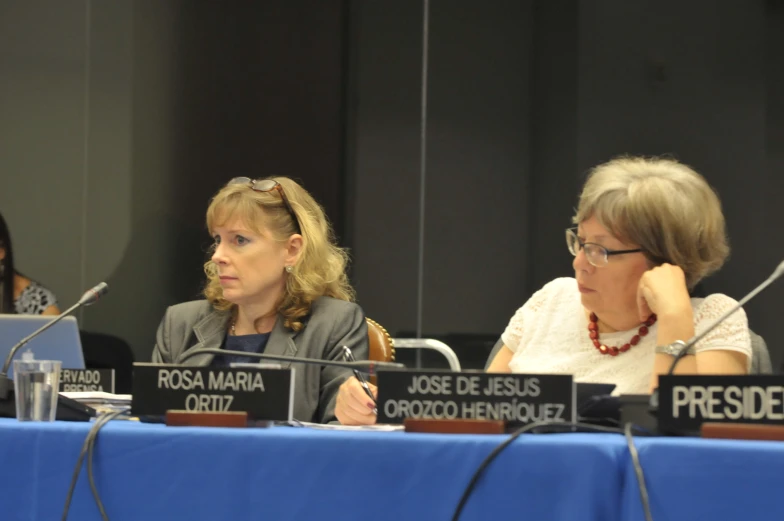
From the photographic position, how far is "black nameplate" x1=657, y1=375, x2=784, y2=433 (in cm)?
115

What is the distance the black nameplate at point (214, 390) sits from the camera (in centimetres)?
133

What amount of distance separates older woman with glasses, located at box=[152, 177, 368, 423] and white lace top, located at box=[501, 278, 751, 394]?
1.20 ft

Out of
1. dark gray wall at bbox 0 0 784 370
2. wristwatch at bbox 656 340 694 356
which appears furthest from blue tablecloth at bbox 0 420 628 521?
dark gray wall at bbox 0 0 784 370

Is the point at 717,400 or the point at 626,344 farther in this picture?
the point at 626,344

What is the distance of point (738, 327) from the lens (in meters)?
1.92

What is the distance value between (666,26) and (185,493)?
3.14 metres

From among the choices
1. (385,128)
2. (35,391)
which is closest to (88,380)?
(35,391)

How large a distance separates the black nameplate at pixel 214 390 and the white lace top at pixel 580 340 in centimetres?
85

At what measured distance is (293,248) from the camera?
2.39 m

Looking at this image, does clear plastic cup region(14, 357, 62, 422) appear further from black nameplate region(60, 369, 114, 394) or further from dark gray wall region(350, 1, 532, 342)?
dark gray wall region(350, 1, 532, 342)

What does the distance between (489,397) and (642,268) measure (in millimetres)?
843

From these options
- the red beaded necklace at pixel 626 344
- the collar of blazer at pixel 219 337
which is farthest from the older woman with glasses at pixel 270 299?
the red beaded necklace at pixel 626 344

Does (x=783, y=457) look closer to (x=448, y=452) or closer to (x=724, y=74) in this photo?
(x=448, y=452)

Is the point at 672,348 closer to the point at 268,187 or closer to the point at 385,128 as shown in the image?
the point at 268,187
